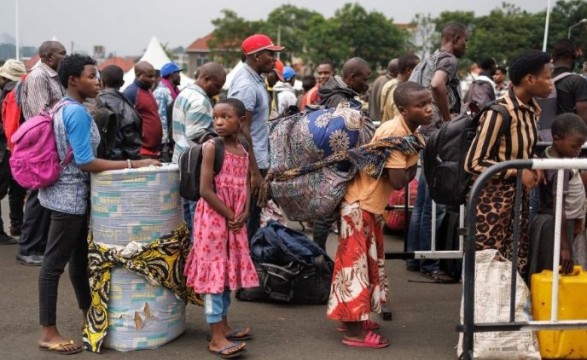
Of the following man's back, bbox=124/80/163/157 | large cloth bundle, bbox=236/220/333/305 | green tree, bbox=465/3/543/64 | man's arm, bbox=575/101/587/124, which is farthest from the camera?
green tree, bbox=465/3/543/64

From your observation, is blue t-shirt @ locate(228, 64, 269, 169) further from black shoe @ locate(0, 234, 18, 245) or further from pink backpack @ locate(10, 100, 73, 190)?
black shoe @ locate(0, 234, 18, 245)

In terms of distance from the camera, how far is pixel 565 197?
4.60m

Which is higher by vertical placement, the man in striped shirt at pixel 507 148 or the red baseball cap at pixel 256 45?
the red baseball cap at pixel 256 45

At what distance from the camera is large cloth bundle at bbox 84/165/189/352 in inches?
175

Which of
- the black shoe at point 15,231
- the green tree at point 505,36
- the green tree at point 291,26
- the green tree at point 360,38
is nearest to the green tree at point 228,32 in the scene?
the green tree at point 291,26

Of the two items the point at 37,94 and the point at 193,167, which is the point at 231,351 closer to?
the point at 193,167

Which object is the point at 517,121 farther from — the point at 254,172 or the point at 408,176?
the point at 254,172

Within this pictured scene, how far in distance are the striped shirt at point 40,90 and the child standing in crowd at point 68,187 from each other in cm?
211

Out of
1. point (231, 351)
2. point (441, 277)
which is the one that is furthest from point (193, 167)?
point (441, 277)

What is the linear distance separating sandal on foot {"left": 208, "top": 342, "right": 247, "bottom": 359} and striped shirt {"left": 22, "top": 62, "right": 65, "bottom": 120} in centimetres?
321

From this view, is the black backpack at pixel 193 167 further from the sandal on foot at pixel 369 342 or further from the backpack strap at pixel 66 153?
the sandal on foot at pixel 369 342

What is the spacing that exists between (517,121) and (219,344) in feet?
7.62

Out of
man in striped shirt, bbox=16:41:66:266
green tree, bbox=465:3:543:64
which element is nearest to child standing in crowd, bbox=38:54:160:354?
man in striped shirt, bbox=16:41:66:266

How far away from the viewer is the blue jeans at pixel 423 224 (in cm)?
643
